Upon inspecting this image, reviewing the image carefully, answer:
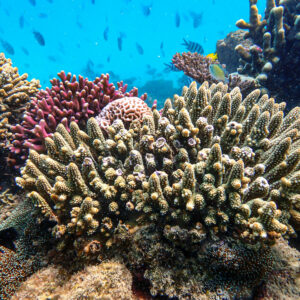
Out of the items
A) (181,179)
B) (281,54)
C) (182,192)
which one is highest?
(281,54)

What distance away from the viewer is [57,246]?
223cm

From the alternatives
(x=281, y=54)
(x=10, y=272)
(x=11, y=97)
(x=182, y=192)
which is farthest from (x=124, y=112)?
(x=281, y=54)

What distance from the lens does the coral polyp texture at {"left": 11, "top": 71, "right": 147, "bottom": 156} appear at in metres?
3.49

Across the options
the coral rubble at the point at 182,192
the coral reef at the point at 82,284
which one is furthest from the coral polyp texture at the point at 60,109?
the coral reef at the point at 82,284

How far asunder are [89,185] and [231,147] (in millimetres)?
1961

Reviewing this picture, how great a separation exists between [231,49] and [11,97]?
33.5 ft

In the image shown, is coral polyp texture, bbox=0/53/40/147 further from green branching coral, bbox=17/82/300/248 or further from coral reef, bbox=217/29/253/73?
coral reef, bbox=217/29/253/73

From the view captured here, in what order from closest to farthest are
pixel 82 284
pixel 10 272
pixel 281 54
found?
pixel 82 284, pixel 10 272, pixel 281 54

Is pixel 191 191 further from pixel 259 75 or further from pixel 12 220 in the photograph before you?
pixel 259 75

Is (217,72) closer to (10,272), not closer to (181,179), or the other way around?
(181,179)

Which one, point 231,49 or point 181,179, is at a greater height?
point 231,49

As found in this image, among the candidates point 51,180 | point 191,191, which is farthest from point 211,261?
point 51,180

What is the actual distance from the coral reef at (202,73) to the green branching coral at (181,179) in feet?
9.82

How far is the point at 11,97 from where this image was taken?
419 cm
